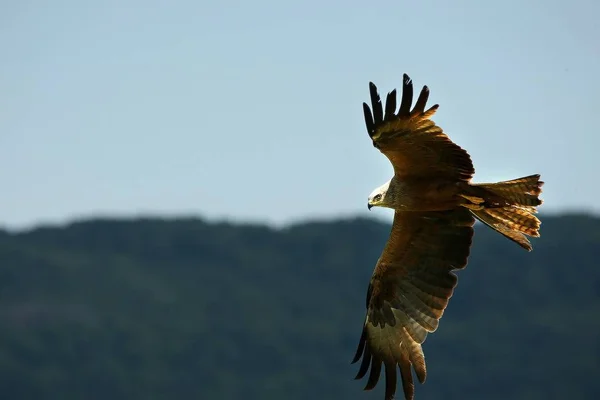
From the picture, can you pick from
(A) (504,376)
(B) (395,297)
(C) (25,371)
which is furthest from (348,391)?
(B) (395,297)

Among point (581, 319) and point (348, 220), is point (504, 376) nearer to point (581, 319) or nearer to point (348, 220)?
point (581, 319)

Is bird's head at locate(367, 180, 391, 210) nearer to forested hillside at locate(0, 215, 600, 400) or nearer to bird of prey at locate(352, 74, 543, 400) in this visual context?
bird of prey at locate(352, 74, 543, 400)

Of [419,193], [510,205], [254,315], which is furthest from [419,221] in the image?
[254,315]

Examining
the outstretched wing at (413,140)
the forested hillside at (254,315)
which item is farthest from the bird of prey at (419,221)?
the forested hillside at (254,315)

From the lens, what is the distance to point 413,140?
13273 millimetres

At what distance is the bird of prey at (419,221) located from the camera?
43.3 feet

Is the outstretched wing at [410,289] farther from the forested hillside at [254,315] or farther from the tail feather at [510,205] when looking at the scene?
the forested hillside at [254,315]

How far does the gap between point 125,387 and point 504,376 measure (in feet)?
95.4

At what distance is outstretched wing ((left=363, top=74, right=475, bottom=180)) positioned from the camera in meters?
13.0

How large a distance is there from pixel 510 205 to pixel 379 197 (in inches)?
63.7

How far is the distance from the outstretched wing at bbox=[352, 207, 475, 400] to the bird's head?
0.91 m

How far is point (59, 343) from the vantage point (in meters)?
87.4

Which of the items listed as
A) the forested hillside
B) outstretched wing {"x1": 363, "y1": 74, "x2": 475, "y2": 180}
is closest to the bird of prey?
outstretched wing {"x1": 363, "y1": 74, "x2": 475, "y2": 180}

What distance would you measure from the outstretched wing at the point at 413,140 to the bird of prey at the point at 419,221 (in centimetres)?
1
